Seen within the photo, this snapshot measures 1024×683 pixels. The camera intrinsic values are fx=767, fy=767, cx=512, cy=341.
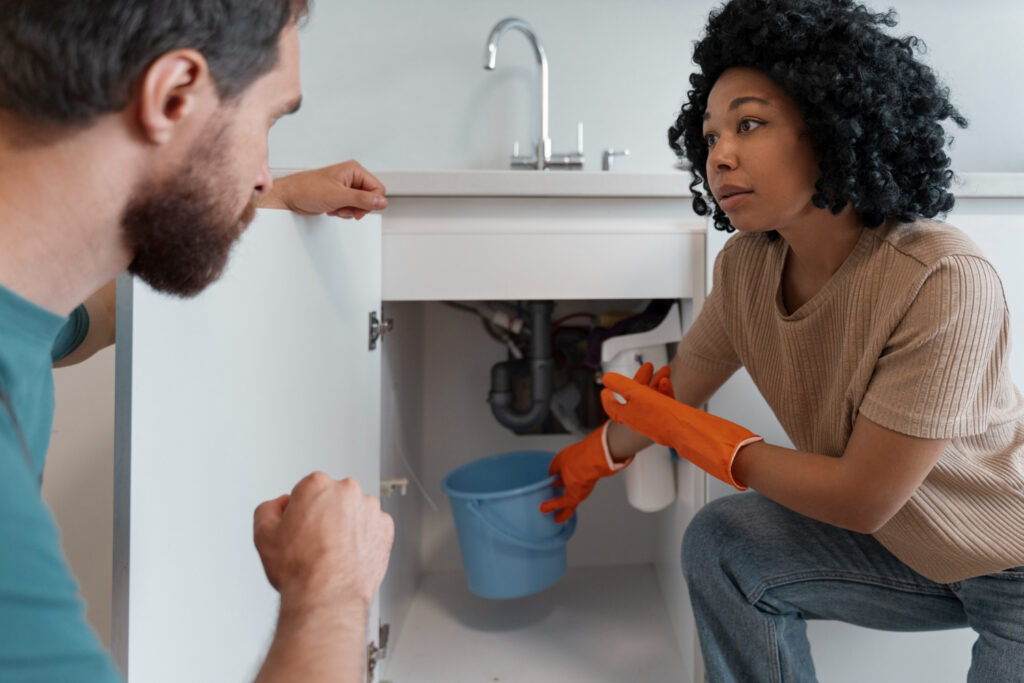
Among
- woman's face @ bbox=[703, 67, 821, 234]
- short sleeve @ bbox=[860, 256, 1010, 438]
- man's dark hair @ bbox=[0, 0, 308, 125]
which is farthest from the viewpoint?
woman's face @ bbox=[703, 67, 821, 234]

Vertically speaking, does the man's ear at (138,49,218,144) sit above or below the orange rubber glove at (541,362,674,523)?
above

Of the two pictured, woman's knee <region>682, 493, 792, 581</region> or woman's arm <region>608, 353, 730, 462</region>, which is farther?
woman's arm <region>608, 353, 730, 462</region>

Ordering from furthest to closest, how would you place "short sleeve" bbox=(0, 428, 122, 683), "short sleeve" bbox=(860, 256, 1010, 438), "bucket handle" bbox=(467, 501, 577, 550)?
1. "bucket handle" bbox=(467, 501, 577, 550)
2. "short sleeve" bbox=(860, 256, 1010, 438)
3. "short sleeve" bbox=(0, 428, 122, 683)

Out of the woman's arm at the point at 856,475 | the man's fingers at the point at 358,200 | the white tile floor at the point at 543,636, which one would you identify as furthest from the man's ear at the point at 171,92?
the white tile floor at the point at 543,636

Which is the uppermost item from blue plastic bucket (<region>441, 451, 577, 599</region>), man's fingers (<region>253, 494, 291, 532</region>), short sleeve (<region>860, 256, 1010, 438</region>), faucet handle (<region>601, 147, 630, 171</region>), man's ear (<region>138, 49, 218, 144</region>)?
faucet handle (<region>601, 147, 630, 171</region>)

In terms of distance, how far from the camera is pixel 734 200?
0.89 m

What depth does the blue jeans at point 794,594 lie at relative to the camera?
0.96m

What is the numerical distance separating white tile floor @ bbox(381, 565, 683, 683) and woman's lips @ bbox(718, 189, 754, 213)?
0.84m

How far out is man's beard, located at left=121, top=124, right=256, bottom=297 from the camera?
0.47 m

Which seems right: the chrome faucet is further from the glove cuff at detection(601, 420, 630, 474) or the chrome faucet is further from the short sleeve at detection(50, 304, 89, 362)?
the short sleeve at detection(50, 304, 89, 362)

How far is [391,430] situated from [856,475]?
0.83m

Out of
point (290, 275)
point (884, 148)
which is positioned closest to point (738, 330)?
point (884, 148)

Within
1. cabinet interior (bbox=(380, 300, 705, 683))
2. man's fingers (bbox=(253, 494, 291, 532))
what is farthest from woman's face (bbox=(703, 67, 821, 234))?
man's fingers (bbox=(253, 494, 291, 532))

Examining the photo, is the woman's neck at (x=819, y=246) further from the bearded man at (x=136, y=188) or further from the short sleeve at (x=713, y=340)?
the bearded man at (x=136, y=188)
